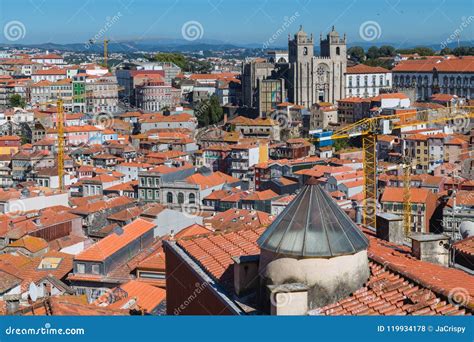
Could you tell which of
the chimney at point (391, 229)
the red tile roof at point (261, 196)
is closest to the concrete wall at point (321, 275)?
the chimney at point (391, 229)

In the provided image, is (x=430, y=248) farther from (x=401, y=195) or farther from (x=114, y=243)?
(x=401, y=195)

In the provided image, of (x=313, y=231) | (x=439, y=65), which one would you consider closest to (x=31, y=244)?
(x=313, y=231)

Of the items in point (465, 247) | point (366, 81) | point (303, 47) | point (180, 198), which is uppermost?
point (303, 47)

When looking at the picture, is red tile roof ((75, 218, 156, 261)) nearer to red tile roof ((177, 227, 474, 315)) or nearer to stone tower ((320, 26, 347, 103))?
red tile roof ((177, 227, 474, 315))

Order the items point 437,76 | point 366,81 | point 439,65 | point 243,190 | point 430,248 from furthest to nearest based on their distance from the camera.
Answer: point 366,81 → point 439,65 → point 437,76 → point 243,190 → point 430,248

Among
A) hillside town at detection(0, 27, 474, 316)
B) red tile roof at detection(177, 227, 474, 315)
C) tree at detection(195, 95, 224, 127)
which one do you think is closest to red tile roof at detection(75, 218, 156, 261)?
hillside town at detection(0, 27, 474, 316)

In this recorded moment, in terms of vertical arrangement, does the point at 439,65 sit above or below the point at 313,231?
above
